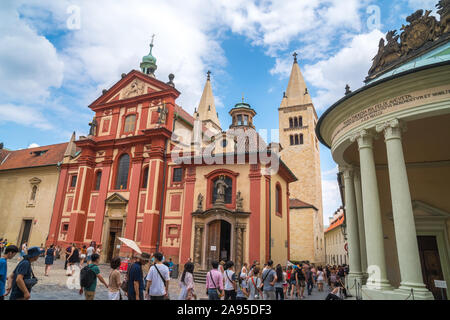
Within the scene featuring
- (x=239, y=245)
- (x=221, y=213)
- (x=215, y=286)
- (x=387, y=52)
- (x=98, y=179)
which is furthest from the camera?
(x=98, y=179)

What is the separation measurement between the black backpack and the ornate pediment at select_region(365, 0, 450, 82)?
12.9m

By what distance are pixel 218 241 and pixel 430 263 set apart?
11980 millimetres

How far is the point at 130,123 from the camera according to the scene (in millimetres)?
26875

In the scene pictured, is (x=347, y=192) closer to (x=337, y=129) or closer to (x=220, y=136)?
(x=337, y=129)

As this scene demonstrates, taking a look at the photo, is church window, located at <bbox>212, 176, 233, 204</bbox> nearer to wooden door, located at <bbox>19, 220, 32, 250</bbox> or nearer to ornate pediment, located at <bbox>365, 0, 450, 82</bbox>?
ornate pediment, located at <bbox>365, 0, 450, 82</bbox>

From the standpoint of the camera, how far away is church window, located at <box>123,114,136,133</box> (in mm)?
26634

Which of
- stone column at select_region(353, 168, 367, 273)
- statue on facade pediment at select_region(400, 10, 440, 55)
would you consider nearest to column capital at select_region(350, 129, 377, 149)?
stone column at select_region(353, 168, 367, 273)

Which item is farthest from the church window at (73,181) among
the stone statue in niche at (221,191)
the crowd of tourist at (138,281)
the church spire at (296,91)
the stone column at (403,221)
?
the church spire at (296,91)

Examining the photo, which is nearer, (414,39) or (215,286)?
(215,286)

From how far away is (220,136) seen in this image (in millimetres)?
24828

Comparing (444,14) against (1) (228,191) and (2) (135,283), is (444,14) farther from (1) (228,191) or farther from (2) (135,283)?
(1) (228,191)

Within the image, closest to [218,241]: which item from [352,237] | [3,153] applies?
[352,237]
